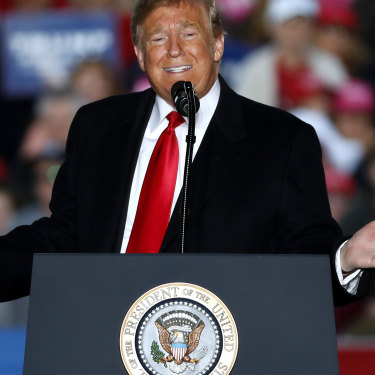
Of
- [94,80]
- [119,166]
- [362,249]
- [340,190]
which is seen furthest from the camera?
[94,80]

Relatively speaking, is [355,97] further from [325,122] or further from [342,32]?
[342,32]

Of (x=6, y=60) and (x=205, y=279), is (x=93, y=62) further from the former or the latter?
(x=205, y=279)

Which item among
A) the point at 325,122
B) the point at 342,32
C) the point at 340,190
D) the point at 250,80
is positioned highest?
the point at 342,32

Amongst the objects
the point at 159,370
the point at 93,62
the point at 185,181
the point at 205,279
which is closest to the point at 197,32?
the point at 185,181

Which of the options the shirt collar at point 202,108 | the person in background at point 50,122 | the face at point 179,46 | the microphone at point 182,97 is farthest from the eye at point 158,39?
the person in background at point 50,122

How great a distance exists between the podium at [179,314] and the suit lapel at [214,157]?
35 cm

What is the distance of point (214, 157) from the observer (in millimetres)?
1738

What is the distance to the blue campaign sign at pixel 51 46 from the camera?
4.90m

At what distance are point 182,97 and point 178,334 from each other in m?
0.52

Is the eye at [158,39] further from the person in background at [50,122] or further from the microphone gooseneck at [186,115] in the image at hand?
the person in background at [50,122]

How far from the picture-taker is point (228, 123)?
1.83 metres

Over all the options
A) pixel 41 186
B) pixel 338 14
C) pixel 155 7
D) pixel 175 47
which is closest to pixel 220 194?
pixel 175 47

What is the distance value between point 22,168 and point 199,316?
3.74 m

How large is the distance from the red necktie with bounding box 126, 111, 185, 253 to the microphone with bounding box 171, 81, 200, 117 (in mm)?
173
